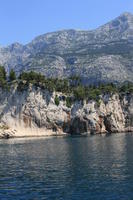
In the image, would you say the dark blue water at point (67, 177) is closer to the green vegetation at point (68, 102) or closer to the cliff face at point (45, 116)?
the cliff face at point (45, 116)

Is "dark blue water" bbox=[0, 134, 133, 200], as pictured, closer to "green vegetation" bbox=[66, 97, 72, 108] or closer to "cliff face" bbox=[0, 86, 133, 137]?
"cliff face" bbox=[0, 86, 133, 137]

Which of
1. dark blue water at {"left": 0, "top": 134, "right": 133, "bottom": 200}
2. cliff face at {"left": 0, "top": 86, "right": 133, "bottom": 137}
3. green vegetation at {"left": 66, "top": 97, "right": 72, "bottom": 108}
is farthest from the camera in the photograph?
green vegetation at {"left": 66, "top": 97, "right": 72, "bottom": 108}

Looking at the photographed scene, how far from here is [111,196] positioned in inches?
1809

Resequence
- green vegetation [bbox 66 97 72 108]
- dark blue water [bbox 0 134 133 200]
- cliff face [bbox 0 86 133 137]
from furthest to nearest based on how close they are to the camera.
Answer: green vegetation [bbox 66 97 72 108] → cliff face [bbox 0 86 133 137] → dark blue water [bbox 0 134 133 200]

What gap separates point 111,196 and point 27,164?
31819 millimetres

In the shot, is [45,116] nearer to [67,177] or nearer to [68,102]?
[68,102]

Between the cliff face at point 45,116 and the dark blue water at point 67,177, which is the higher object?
the cliff face at point 45,116

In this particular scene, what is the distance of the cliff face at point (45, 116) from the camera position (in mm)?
170375

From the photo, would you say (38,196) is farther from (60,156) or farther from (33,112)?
(33,112)

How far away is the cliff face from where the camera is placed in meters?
170

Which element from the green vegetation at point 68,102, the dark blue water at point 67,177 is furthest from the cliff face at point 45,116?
the dark blue water at point 67,177

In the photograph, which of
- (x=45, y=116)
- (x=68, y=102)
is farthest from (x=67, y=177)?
(x=68, y=102)

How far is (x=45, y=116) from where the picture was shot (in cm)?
18000

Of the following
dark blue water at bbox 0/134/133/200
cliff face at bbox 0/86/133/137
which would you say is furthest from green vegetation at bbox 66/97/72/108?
dark blue water at bbox 0/134/133/200
